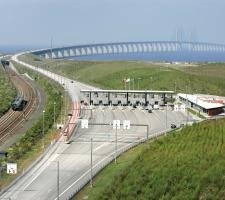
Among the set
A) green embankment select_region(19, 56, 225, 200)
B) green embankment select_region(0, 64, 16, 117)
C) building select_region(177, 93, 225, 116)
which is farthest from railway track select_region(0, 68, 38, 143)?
building select_region(177, 93, 225, 116)

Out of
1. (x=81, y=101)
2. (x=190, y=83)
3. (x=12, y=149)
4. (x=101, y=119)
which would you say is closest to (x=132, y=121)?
(x=101, y=119)

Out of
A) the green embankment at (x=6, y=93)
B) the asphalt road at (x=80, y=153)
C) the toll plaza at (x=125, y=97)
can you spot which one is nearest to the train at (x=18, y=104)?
the green embankment at (x=6, y=93)

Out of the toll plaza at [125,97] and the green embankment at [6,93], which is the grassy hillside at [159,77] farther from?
the toll plaza at [125,97]

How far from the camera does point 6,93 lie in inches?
4914

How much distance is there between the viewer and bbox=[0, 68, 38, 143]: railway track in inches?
3408

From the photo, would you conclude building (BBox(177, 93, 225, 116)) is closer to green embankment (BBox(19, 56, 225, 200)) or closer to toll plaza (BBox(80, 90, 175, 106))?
toll plaza (BBox(80, 90, 175, 106))

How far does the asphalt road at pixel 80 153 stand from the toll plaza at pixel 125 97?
5.14 m

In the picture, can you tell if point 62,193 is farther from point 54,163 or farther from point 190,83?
point 190,83

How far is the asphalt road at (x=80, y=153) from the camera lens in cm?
5541

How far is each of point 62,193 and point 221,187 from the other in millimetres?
14589

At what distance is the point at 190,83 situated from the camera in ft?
493

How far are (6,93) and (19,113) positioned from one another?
23.4 m

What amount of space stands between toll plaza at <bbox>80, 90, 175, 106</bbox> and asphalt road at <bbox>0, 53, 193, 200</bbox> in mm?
5135

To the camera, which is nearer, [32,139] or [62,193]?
[62,193]
